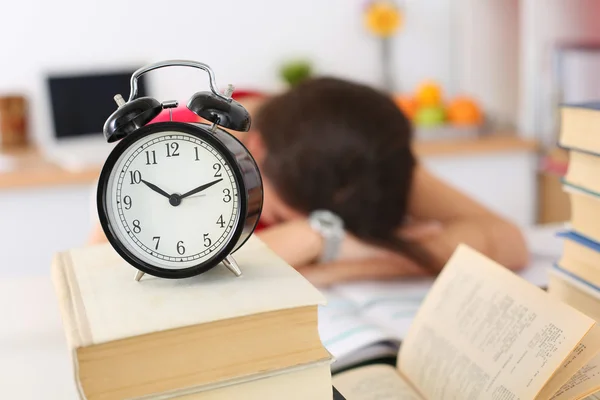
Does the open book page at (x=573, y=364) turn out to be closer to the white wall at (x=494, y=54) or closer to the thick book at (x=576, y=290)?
the thick book at (x=576, y=290)

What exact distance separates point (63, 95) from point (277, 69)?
0.86 metres

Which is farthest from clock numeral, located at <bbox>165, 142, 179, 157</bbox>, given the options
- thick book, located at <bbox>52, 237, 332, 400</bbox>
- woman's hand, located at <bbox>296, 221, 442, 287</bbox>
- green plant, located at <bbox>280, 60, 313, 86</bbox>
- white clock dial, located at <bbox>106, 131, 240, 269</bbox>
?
green plant, located at <bbox>280, 60, 313, 86</bbox>

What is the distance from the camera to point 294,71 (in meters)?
3.00

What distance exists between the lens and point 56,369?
0.72m

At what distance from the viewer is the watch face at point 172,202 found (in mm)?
597

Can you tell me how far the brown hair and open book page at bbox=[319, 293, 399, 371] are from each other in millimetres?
358

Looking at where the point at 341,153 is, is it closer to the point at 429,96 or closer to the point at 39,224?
the point at 39,224

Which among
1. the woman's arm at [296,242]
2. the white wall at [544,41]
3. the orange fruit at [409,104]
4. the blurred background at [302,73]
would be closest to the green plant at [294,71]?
the blurred background at [302,73]

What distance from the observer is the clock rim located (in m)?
0.59

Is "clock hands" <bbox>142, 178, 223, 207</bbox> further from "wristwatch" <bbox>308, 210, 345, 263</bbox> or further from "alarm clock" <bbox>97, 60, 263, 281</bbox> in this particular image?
"wristwatch" <bbox>308, 210, 345, 263</bbox>

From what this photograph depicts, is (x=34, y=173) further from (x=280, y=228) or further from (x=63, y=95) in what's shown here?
(x=280, y=228)

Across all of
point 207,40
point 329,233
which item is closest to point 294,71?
point 207,40

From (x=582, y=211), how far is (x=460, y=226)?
0.72 meters

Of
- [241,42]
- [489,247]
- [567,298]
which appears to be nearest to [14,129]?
[241,42]
